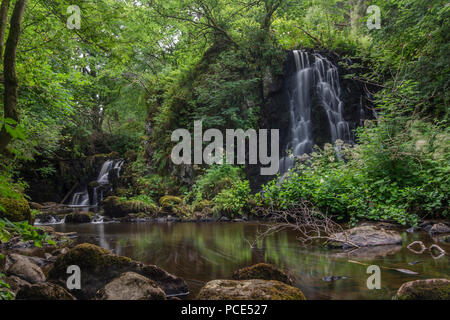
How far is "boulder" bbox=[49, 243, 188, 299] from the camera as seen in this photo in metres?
3.00

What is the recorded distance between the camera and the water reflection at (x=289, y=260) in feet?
9.67

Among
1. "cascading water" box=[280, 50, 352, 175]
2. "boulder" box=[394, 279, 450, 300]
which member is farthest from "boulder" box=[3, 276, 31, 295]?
"cascading water" box=[280, 50, 352, 175]

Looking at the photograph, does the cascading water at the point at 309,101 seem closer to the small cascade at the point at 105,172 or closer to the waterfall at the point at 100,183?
the waterfall at the point at 100,183

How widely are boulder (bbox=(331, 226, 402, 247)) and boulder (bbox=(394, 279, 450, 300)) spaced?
2.15 metres

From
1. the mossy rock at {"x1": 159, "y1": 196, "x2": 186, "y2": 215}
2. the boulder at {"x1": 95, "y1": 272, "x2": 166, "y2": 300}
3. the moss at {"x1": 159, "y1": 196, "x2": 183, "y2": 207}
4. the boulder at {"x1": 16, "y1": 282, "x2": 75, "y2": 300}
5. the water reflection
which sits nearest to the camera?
the boulder at {"x1": 16, "y1": 282, "x2": 75, "y2": 300}

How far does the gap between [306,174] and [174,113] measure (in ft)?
30.0

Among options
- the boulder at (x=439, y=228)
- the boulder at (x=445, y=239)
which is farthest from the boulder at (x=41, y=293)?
the boulder at (x=439, y=228)

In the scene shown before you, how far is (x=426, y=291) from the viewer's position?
227 cm

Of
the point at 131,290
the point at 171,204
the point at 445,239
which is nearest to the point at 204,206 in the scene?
the point at 171,204

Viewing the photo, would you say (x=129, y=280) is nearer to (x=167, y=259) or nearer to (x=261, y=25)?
(x=167, y=259)

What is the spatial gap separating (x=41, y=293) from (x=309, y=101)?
40.4ft

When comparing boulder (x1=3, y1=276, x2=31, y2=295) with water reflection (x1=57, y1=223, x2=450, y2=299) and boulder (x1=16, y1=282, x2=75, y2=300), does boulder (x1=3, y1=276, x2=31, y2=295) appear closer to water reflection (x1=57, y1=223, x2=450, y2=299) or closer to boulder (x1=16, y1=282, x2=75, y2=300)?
boulder (x1=16, y1=282, x2=75, y2=300)

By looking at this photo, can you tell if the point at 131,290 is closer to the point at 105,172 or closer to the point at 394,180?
the point at 394,180

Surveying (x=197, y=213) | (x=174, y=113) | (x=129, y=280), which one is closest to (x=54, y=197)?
(x=174, y=113)
